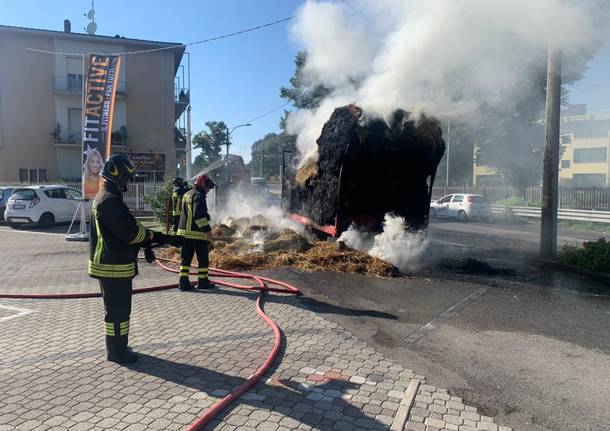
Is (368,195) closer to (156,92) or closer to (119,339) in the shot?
(119,339)

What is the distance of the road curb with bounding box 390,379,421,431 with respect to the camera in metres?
3.36

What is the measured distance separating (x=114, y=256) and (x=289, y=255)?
5.30 meters

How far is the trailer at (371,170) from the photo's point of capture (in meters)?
8.97

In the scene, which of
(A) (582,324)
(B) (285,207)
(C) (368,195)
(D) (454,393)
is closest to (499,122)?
(B) (285,207)

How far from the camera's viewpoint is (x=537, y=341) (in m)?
5.18

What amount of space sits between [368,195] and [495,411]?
6.28 metres

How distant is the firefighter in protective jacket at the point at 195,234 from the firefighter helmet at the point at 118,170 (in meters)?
2.60

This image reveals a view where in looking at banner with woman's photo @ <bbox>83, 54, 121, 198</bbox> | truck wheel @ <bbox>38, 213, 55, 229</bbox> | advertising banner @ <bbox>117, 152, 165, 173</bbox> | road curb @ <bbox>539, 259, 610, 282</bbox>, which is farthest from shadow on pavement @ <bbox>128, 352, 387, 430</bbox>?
advertising banner @ <bbox>117, 152, 165, 173</bbox>

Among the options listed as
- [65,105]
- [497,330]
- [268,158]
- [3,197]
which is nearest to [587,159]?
[268,158]

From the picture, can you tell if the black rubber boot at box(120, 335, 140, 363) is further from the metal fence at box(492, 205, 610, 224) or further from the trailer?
the metal fence at box(492, 205, 610, 224)

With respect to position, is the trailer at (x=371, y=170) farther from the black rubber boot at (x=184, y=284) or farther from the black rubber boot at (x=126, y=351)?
the black rubber boot at (x=126, y=351)

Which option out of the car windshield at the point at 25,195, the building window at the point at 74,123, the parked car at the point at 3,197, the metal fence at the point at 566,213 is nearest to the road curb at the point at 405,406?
the car windshield at the point at 25,195

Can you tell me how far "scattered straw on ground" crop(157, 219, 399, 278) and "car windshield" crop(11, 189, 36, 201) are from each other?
29.0ft

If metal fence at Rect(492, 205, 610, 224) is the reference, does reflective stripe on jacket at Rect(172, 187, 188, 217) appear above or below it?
above
